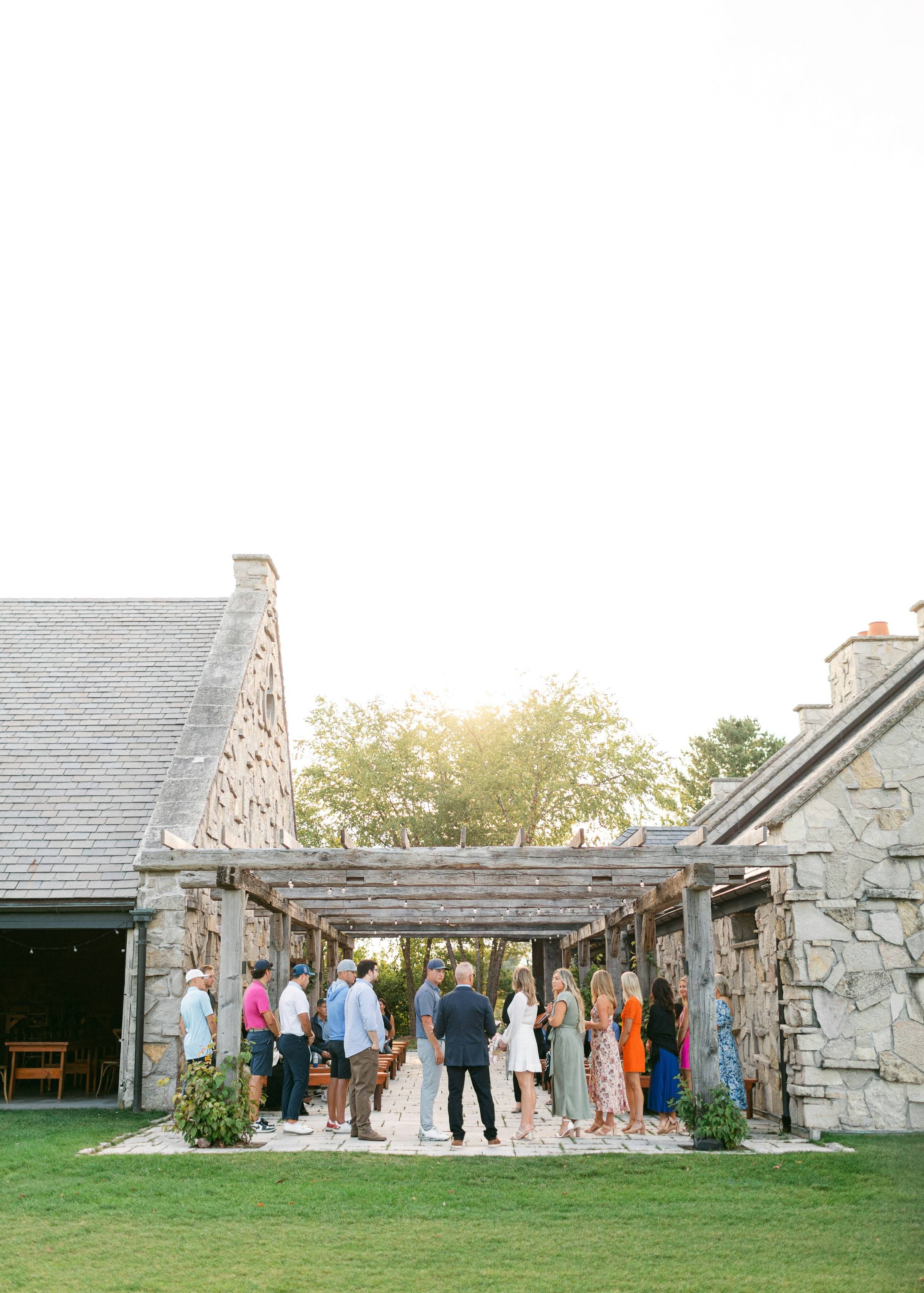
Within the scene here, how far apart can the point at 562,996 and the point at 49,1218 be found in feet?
17.5

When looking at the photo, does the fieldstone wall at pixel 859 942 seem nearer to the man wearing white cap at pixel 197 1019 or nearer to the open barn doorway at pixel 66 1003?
the man wearing white cap at pixel 197 1019

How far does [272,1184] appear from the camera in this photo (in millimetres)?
8367

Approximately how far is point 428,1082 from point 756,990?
428 centimetres

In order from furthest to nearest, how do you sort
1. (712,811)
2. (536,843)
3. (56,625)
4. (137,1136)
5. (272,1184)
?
(536,843) → (712,811) → (56,625) → (137,1136) → (272,1184)

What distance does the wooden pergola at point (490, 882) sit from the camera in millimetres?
10500

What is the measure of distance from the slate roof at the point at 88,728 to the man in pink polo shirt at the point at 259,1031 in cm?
246

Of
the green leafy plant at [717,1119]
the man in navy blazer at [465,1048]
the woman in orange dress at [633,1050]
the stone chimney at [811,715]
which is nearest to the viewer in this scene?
the green leafy plant at [717,1119]

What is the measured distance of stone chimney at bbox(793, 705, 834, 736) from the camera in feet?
67.9

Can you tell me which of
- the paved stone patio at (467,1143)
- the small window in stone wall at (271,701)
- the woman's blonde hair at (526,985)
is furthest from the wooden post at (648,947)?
the small window in stone wall at (271,701)

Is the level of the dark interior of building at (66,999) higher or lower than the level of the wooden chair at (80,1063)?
higher

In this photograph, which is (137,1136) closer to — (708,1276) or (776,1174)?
(776,1174)

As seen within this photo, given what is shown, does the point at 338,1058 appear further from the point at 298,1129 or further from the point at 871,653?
the point at 871,653

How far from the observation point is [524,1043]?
10953 mm

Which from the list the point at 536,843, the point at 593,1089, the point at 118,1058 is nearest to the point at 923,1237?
the point at 593,1089
